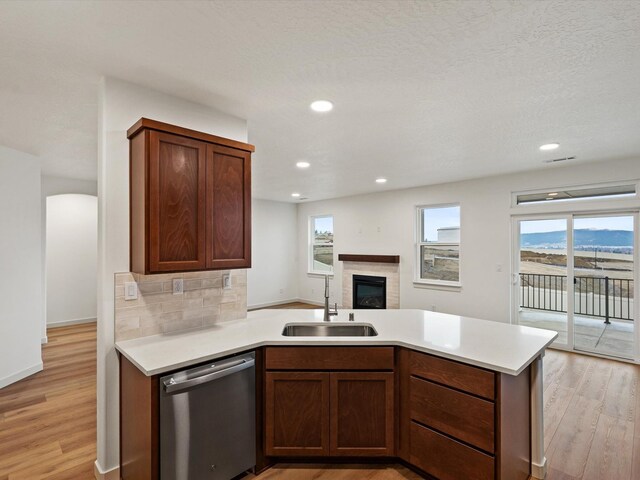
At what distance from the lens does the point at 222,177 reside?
2359 millimetres

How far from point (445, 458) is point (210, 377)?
1.47 metres

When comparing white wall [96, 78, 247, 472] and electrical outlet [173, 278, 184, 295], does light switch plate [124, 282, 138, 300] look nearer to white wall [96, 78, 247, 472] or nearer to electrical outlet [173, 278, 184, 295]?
white wall [96, 78, 247, 472]

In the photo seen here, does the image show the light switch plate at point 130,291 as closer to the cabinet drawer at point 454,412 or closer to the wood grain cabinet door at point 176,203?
the wood grain cabinet door at point 176,203

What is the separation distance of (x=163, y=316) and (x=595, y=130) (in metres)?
4.12

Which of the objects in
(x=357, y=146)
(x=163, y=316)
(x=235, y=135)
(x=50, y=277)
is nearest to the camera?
(x=163, y=316)

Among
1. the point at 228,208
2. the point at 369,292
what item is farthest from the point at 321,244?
the point at 228,208

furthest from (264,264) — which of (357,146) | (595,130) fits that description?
(595,130)

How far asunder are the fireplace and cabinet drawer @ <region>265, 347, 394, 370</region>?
466 centimetres

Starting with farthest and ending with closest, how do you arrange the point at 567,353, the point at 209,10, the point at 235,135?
the point at 567,353, the point at 235,135, the point at 209,10

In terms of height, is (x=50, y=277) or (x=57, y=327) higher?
(x=50, y=277)

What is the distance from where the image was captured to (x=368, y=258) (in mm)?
6922

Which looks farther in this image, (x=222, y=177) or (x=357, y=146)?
(x=357, y=146)

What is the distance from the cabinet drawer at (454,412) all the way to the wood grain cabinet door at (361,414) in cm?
19

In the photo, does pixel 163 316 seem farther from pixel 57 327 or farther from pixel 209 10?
pixel 57 327
